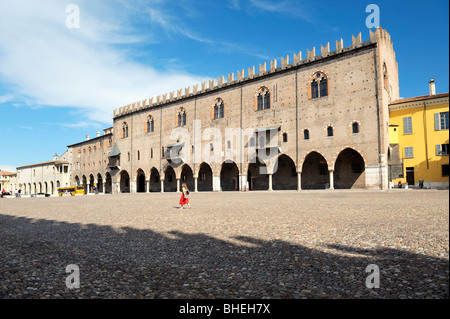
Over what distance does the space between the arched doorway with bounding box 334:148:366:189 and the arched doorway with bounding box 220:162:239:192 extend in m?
12.3

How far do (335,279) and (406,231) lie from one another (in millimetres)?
3406

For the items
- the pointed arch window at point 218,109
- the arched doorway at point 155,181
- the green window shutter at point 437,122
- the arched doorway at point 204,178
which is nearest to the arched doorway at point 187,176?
the arched doorway at point 204,178

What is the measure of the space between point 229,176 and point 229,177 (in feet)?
0.42

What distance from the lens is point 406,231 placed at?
588 cm

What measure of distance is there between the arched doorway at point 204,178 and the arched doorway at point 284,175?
32.2ft

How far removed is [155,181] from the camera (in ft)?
154

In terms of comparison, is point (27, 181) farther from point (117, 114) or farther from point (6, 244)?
point (6, 244)

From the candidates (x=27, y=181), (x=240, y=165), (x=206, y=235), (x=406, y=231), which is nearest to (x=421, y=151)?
(x=240, y=165)

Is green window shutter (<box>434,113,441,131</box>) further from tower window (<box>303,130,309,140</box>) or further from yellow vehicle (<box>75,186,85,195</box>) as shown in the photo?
yellow vehicle (<box>75,186,85,195</box>)

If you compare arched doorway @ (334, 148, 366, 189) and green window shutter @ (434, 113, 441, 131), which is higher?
green window shutter @ (434, 113, 441, 131)

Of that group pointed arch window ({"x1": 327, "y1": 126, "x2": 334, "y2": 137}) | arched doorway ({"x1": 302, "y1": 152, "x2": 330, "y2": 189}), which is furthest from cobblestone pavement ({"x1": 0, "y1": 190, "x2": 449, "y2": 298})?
arched doorway ({"x1": 302, "y1": 152, "x2": 330, "y2": 189})

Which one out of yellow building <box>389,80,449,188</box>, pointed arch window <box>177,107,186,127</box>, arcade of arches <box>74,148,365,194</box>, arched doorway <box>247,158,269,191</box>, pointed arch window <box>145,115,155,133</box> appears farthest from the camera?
pointed arch window <box>145,115,155,133</box>

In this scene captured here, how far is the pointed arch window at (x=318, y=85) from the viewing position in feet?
96.7

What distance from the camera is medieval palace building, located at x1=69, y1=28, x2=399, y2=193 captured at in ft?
88.4
